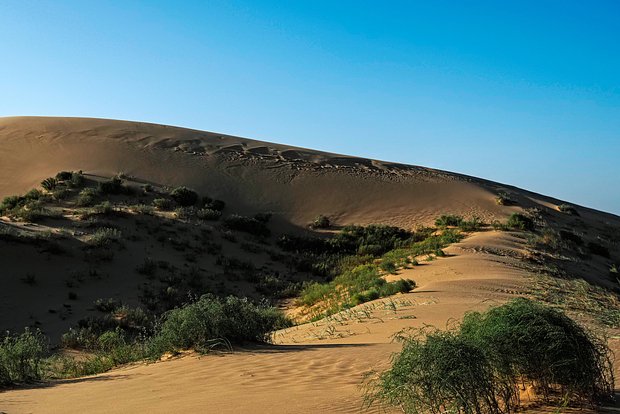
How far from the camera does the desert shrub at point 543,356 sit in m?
5.50

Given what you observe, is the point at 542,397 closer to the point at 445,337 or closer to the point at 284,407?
the point at 445,337

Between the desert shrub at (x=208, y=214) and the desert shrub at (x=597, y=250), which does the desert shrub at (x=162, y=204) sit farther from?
the desert shrub at (x=597, y=250)

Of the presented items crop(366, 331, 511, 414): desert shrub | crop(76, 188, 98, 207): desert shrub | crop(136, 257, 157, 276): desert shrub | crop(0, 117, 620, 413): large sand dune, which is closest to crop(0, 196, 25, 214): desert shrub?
crop(76, 188, 98, 207): desert shrub

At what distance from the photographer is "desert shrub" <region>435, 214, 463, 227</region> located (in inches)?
1234

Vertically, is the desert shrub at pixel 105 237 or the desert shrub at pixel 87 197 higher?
the desert shrub at pixel 87 197

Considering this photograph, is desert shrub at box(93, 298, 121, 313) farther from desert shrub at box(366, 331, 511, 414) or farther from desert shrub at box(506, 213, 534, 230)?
desert shrub at box(506, 213, 534, 230)

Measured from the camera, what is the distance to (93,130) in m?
45.8

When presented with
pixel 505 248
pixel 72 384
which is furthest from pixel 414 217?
pixel 72 384

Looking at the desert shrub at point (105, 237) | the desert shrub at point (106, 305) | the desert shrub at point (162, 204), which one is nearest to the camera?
the desert shrub at point (106, 305)

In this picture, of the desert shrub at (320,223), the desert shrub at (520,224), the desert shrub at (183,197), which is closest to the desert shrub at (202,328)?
the desert shrub at (183,197)

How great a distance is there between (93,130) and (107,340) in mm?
38144

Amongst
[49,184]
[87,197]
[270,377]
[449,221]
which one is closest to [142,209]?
[87,197]

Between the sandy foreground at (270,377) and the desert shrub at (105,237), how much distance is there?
33.5 feet

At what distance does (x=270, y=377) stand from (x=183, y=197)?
24.4 meters
